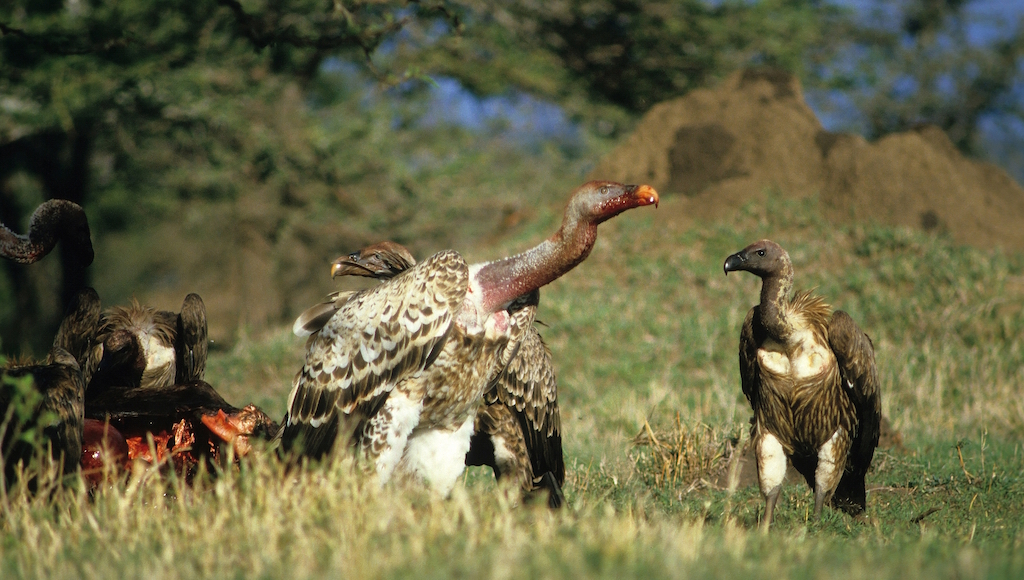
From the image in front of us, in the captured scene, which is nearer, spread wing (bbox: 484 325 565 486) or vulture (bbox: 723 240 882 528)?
vulture (bbox: 723 240 882 528)

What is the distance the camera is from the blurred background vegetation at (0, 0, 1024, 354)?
45.0ft

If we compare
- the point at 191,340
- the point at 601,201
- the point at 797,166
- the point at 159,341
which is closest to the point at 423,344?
the point at 601,201

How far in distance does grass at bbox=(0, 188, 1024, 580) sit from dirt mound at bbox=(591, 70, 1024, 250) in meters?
0.42

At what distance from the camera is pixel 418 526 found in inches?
143

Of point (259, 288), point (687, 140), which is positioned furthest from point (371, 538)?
point (259, 288)

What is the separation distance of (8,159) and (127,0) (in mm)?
6154

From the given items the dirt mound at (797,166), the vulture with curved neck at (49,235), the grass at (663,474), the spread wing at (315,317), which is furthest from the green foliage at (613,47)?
the spread wing at (315,317)

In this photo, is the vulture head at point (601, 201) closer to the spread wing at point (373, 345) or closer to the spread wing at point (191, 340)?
the spread wing at point (373, 345)

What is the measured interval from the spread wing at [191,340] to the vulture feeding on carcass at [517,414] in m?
1.75

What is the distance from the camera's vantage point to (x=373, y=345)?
519 cm

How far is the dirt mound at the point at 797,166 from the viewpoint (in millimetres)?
12617

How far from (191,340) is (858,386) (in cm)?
445

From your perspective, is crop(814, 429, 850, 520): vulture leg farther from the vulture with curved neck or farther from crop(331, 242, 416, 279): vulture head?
the vulture with curved neck

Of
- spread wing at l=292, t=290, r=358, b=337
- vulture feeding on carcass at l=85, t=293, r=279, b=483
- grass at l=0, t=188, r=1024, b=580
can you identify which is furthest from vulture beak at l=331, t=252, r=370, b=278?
grass at l=0, t=188, r=1024, b=580
